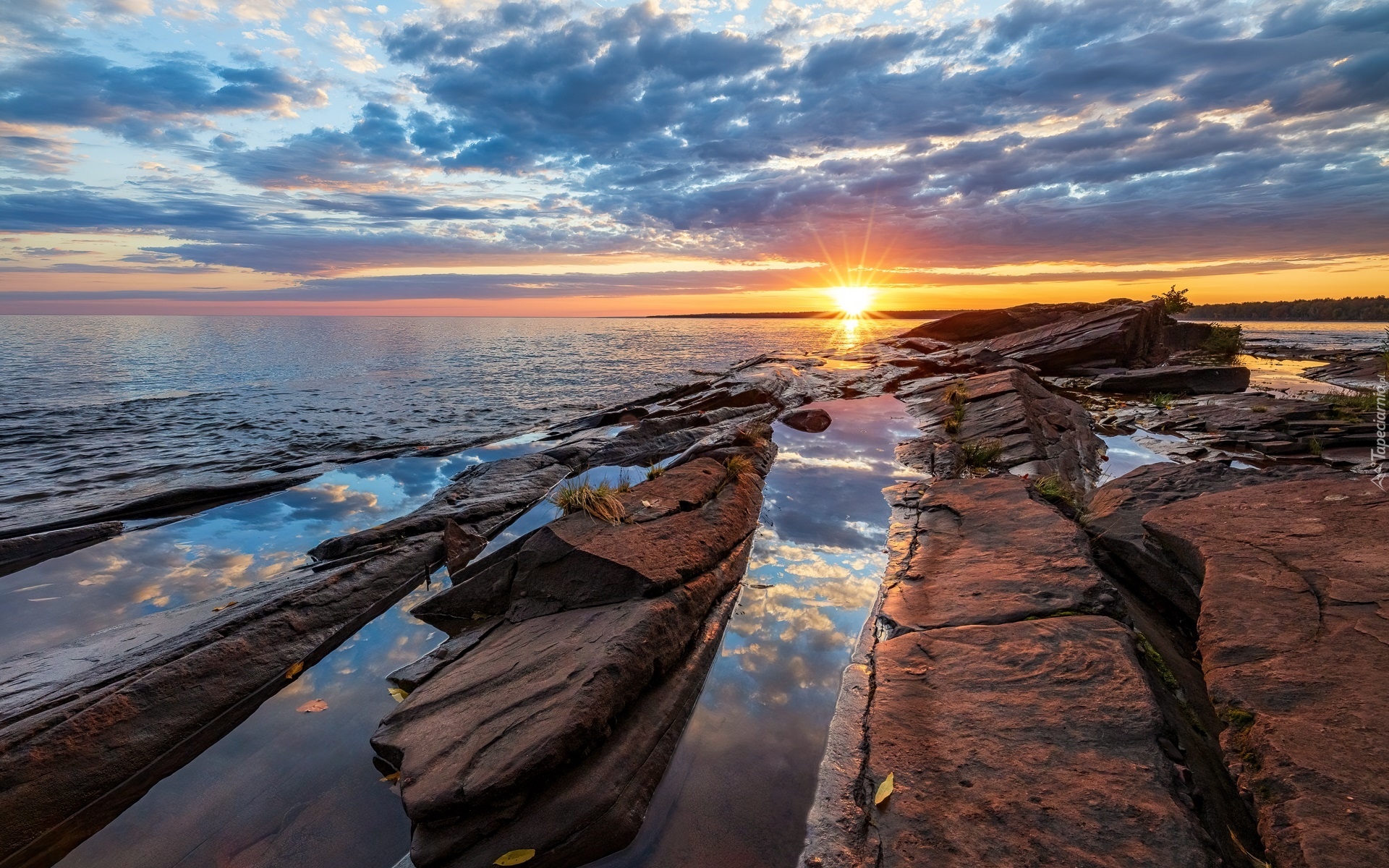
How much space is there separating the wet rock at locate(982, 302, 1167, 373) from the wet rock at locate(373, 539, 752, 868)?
37.4 m

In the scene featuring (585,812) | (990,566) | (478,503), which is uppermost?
(990,566)

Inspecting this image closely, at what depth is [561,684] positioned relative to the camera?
211 inches

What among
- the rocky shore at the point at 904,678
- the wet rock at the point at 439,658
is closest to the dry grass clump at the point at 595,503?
the rocky shore at the point at 904,678

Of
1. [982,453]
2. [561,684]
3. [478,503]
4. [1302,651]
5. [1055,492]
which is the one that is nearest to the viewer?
[1302,651]

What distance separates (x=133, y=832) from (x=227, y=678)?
1922mm

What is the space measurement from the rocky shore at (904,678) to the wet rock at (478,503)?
0.46 feet

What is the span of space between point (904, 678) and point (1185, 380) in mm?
27369

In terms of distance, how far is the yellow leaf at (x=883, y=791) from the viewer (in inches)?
165

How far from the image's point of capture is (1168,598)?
6848 millimetres

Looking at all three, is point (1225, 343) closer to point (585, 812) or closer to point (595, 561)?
point (595, 561)

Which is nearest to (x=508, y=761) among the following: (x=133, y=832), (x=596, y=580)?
(x=596, y=580)

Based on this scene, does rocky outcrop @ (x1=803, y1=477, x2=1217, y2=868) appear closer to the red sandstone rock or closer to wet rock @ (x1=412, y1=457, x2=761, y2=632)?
the red sandstone rock

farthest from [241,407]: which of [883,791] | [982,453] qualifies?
[883,791]

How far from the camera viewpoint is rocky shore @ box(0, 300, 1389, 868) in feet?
12.5
